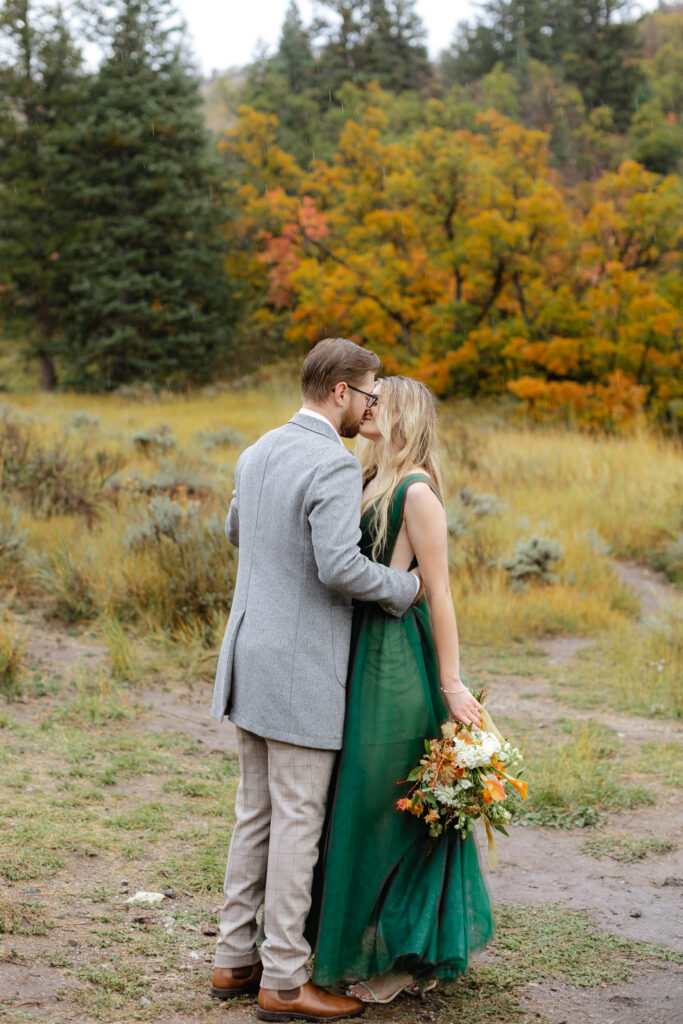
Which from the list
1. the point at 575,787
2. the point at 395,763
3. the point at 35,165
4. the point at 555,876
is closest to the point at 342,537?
the point at 395,763

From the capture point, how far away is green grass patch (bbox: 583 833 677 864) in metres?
4.25

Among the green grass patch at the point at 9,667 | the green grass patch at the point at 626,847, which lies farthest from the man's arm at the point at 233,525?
the green grass patch at the point at 9,667

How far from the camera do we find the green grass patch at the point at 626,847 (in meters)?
4.25

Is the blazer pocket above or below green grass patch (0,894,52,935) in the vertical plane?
above

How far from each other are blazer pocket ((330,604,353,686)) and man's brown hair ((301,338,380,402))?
1.92 ft

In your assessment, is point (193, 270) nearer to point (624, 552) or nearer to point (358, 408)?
point (624, 552)

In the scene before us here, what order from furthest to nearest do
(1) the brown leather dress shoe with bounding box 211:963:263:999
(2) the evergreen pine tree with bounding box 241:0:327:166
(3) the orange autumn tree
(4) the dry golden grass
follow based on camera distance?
(2) the evergreen pine tree with bounding box 241:0:327:166 → (3) the orange autumn tree → (4) the dry golden grass → (1) the brown leather dress shoe with bounding box 211:963:263:999

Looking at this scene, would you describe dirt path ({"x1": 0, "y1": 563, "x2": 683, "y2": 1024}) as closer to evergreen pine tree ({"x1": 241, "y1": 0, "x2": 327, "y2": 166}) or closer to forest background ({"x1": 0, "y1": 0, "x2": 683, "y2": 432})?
forest background ({"x1": 0, "y1": 0, "x2": 683, "y2": 432})

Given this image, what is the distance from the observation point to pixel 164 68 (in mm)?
29031

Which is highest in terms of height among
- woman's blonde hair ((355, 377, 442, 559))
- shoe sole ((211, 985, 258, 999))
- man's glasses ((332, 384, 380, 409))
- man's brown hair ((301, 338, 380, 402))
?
man's brown hair ((301, 338, 380, 402))

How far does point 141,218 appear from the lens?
27.9m

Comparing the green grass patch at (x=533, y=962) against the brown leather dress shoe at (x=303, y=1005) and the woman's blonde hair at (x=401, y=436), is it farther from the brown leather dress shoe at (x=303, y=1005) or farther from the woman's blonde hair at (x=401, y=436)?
Result: the woman's blonde hair at (x=401, y=436)

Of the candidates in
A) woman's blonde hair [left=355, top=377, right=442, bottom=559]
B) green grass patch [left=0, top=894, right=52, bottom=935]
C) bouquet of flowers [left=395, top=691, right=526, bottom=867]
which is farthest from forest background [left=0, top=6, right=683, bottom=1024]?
woman's blonde hair [left=355, top=377, right=442, bottom=559]

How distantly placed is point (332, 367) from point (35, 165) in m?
29.0
